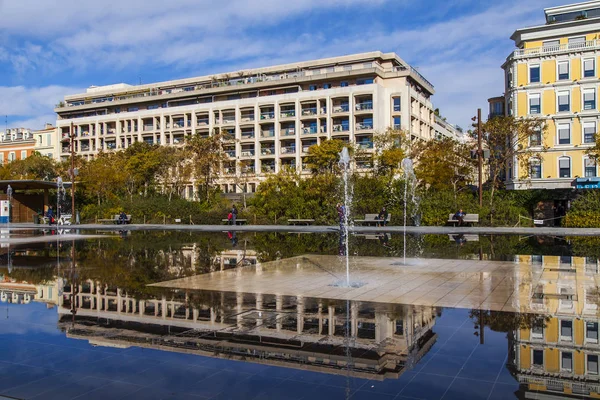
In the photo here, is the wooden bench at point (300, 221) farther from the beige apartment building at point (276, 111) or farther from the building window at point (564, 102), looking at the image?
the building window at point (564, 102)

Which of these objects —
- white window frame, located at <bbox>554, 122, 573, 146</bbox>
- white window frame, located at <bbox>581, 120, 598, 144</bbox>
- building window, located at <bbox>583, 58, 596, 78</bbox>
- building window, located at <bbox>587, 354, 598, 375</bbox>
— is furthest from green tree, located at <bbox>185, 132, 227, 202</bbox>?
building window, located at <bbox>587, 354, 598, 375</bbox>

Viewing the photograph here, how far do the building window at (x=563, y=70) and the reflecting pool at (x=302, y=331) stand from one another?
1541 inches

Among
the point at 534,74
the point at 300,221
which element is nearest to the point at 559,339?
the point at 300,221

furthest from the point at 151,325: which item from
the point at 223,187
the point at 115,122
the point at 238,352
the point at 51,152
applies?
the point at 51,152

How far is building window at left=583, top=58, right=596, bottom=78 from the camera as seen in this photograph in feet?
156

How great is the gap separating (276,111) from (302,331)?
60.5 metres

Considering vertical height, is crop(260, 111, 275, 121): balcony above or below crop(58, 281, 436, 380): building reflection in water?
above

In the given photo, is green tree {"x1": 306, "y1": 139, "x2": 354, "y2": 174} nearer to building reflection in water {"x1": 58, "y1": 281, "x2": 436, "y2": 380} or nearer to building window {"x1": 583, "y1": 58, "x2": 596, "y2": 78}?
building window {"x1": 583, "y1": 58, "x2": 596, "y2": 78}

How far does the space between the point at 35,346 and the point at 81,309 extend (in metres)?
2.40

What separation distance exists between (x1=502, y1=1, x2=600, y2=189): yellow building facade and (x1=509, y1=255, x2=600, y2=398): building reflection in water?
3938cm

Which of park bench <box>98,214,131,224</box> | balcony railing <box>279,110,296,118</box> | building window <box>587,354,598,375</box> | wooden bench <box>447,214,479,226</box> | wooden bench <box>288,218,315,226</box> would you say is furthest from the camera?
balcony railing <box>279,110,296,118</box>

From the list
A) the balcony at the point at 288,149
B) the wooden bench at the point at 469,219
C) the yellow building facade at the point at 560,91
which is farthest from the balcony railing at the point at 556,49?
the balcony at the point at 288,149

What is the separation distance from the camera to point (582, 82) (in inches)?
1884

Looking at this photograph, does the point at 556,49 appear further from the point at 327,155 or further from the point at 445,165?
the point at 327,155
